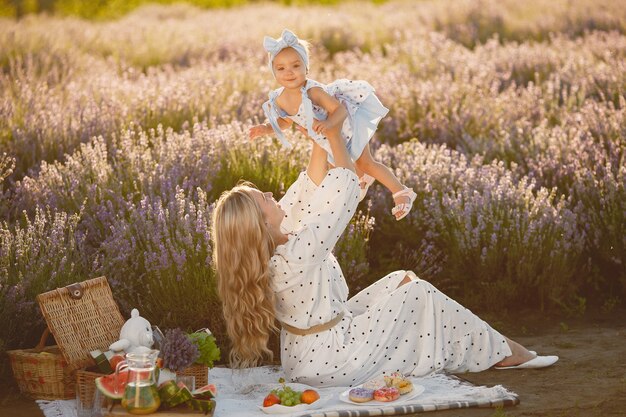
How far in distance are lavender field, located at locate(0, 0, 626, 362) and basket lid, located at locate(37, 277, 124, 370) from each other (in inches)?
14.5

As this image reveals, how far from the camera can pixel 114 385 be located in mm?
4094

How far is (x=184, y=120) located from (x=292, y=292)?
10.6ft

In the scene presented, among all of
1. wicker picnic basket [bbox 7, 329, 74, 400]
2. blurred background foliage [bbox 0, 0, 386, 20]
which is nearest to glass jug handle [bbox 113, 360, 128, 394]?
wicker picnic basket [bbox 7, 329, 74, 400]

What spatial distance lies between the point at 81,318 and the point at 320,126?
4.33 ft

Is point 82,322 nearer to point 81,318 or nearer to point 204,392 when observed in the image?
point 81,318

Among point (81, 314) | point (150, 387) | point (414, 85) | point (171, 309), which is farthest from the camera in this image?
point (414, 85)

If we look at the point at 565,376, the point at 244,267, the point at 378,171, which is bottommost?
the point at 565,376

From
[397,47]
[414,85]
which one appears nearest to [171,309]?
[414,85]

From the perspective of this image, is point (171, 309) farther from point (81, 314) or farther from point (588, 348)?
point (588, 348)

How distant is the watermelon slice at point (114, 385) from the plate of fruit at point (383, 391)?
3.04ft

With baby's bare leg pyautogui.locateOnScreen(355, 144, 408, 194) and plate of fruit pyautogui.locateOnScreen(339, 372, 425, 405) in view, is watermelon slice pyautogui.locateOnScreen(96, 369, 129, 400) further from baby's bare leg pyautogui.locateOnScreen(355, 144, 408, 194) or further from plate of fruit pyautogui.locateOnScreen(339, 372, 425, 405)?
baby's bare leg pyautogui.locateOnScreen(355, 144, 408, 194)

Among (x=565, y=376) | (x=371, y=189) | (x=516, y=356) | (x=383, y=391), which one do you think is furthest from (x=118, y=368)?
(x=371, y=189)

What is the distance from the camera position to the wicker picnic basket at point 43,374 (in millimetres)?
4633

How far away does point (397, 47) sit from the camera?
10.9 metres
